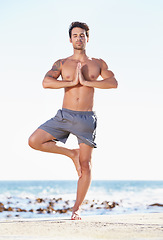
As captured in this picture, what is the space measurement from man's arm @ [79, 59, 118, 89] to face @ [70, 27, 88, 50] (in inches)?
14.4

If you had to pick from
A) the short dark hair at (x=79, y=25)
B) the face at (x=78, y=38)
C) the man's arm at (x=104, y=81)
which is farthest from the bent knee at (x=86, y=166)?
the short dark hair at (x=79, y=25)

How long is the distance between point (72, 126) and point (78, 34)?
1.15 metres

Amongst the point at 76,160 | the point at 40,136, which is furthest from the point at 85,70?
the point at 76,160

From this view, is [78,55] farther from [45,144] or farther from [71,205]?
[71,205]

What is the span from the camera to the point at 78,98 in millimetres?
4652

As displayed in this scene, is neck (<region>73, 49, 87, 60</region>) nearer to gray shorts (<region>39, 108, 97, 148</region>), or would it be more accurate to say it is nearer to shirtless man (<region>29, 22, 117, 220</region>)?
shirtless man (<region>29, 22, 117, 220</region>)

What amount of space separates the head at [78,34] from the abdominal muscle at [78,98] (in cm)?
52

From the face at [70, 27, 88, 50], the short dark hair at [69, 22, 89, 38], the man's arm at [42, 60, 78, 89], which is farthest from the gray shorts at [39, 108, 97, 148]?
the short dark hair at [69, 22, 89, 38]

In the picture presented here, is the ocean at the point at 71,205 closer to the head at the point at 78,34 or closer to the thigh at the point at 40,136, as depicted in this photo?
the thigh at the point at 40,136

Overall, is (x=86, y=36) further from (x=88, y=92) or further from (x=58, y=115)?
(x=58, y=115)

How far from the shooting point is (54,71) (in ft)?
15.4

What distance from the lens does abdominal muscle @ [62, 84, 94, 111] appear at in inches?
183

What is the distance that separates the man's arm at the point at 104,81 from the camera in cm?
452

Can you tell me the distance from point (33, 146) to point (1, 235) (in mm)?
1483
